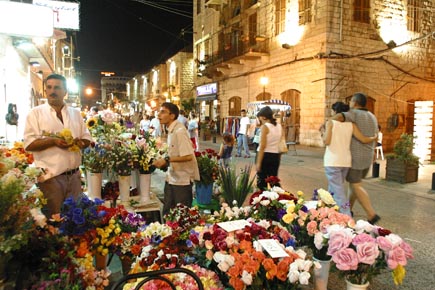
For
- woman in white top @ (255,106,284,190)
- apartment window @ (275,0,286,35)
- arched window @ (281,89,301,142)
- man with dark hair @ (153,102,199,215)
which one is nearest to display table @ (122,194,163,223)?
man with dark hair @ (153,102,199,215)

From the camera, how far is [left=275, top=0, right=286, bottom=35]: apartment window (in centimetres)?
1828

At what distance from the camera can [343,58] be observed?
15664mm

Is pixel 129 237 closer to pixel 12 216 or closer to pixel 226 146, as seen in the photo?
pixel 12 216

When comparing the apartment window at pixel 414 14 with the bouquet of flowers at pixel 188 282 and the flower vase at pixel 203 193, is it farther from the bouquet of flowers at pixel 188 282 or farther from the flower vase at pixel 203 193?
the bouquet of flowers at pixel 188 282

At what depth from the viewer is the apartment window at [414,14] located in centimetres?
1741

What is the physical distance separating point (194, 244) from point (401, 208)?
18.3 ft

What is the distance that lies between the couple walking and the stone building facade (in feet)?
28.2

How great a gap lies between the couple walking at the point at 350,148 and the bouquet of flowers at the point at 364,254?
8.63 ft

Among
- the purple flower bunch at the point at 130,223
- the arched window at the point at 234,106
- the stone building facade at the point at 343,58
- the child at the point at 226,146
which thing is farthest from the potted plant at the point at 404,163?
the arched window at the point at 234,106

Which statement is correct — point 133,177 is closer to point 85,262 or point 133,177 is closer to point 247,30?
point 85,262

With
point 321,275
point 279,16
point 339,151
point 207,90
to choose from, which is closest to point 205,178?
point 339,151

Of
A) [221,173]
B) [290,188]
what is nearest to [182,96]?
[290,188]

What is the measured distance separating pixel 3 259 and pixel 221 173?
12.7 feet

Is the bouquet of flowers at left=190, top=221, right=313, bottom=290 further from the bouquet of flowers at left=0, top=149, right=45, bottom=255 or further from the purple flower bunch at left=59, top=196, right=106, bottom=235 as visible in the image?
the bouquet of flowers at left=0, top=149, right=45, bottom=255
